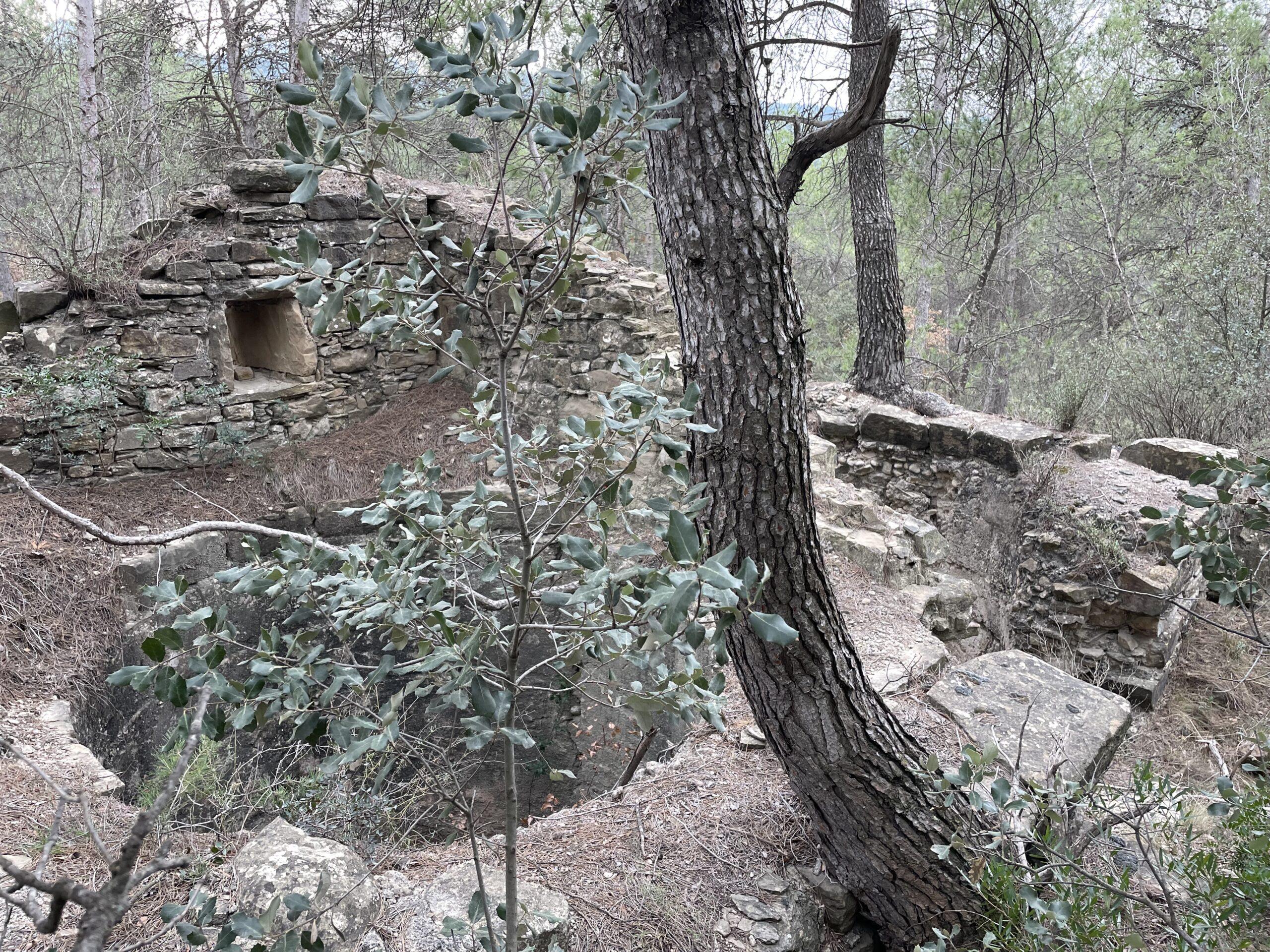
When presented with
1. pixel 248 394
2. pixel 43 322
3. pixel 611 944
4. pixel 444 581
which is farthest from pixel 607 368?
pixel 444 581

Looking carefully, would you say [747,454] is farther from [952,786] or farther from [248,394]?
[248,394]

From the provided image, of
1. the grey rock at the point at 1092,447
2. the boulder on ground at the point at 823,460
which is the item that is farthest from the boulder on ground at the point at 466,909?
the grey rock at the point at 1092,447

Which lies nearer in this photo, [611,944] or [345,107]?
[345,107]

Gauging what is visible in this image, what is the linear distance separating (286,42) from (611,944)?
805 cm

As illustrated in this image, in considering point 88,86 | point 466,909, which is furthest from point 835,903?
point 88,86

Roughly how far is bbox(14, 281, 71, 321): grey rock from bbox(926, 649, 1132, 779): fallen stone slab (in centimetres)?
593

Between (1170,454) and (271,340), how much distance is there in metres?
6.81

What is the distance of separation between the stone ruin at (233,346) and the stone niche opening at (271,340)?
1cm

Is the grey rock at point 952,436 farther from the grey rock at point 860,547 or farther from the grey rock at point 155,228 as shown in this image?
the grey rock at point 155,228

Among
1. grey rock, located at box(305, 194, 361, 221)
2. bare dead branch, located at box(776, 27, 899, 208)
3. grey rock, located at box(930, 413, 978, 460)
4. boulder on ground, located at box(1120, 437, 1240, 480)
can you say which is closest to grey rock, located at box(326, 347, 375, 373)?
grey rock, located at box(305, 194, 361, 221)

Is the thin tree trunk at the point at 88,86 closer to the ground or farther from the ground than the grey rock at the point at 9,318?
farther from the ground

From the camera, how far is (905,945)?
220 centimetres

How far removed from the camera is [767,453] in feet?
6.42

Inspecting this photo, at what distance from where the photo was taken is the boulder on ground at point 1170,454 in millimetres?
5188
